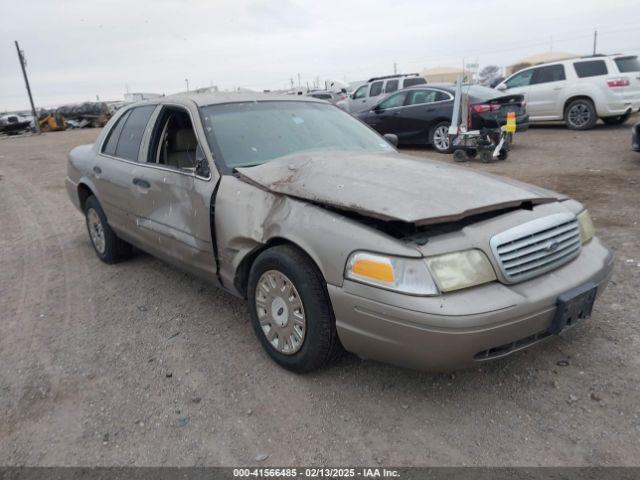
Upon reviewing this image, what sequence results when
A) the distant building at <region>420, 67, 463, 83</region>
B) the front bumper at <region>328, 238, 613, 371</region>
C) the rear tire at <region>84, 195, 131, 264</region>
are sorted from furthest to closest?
the distant building at <region>420, 67, 463, 83</region> → the rear tire at <region>84, 195, 131, 264</region> → the front bumper at <region>328, 238, 613, 371</region>

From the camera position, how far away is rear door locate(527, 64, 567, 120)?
12.5 meters

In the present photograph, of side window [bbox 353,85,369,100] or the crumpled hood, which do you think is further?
side window [bbox 353,85,369,100]

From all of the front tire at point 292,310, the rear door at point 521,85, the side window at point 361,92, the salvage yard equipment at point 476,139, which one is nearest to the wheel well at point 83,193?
the front tire at point 292,310

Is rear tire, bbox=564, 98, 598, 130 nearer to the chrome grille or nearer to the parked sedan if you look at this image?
the parked sedan

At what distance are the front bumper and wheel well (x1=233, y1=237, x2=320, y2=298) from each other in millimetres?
553

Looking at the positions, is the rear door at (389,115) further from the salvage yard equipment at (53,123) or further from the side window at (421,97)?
the salvage yard equipment at (53,123)

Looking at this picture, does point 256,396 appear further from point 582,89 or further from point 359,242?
point 582,89

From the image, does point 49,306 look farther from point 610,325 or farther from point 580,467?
point 610,325

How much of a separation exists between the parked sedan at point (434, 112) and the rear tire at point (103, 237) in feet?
24.8

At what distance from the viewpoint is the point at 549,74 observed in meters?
12.7

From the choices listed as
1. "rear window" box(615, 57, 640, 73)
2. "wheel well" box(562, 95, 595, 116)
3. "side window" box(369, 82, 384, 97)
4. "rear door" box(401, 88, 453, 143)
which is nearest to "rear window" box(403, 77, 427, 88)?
"side window" box(369, 82, 384, 97)

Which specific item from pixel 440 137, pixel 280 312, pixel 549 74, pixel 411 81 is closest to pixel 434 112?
pixel 440 137

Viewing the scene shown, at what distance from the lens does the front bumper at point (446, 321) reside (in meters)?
2.24

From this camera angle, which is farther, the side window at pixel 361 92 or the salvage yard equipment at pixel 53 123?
the salvage yard equipment at pixel 53 123
